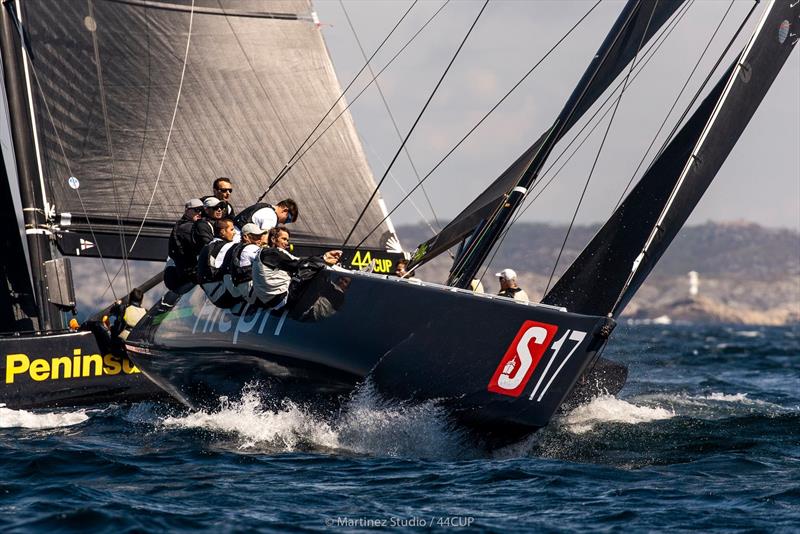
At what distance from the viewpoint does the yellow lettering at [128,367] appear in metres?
10.1

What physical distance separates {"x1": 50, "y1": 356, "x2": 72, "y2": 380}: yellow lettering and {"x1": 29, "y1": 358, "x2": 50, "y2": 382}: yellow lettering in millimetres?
40

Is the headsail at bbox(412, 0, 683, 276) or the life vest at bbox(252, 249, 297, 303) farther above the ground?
the headsail at bbox(412, 0, 683, 276)

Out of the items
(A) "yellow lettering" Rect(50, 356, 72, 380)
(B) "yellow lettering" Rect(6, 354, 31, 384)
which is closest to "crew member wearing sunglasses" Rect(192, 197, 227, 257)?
(A) "yellow lettering" Rect(50, 356, 72, 380)

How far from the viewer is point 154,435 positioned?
798cm

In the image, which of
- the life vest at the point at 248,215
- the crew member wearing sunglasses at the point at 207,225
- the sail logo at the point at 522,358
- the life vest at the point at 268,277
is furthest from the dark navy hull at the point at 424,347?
the crew member wearing sunglasses at the point at 207,225

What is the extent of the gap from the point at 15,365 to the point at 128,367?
0.94 metres

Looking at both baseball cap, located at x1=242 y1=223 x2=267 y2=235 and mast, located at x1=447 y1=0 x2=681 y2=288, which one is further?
baseball cap, located at x1=242 y1=223 x2=267 y2=235

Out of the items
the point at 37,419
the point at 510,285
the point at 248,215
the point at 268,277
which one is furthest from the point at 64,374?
the point at 510,285

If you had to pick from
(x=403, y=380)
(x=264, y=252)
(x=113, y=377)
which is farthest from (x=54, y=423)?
(x=403, y=380)

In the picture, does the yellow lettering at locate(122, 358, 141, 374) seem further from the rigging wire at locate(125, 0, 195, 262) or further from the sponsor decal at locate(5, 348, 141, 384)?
the rigging wire at locate(125, 0, 195, 262)

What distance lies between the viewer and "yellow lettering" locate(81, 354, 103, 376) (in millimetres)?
9812

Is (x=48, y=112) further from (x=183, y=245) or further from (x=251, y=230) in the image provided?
(x=251, y=230)

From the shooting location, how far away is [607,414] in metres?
8.64

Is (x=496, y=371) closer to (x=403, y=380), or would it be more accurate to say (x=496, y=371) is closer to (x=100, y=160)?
(x=403, y=380)
